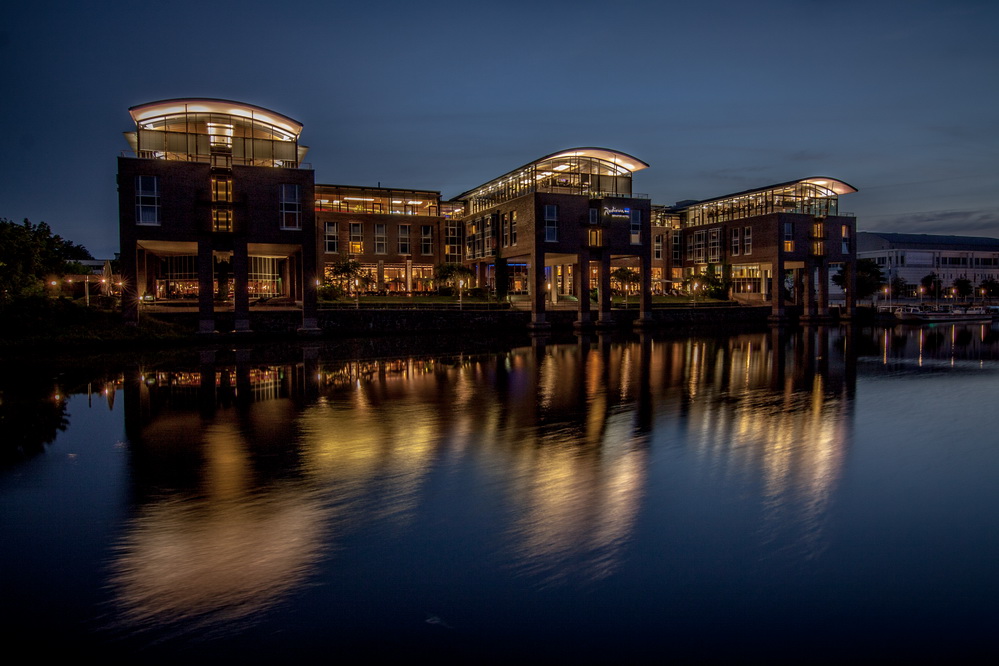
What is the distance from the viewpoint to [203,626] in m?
6.05

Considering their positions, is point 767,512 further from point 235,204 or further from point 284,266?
point 284,266

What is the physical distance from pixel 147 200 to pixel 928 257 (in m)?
143

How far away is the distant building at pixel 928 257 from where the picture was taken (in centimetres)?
13025

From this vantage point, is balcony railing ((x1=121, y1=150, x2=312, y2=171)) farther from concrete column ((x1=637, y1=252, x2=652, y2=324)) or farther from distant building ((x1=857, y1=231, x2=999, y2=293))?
distant building ((x1=857, y1=231, x2=999, y2=293))

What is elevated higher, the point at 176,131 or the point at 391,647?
the point at 176,131

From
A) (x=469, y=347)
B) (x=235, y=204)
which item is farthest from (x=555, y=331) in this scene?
(x=235, y=204)

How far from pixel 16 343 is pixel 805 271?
71702mm

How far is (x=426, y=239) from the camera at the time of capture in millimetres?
74125

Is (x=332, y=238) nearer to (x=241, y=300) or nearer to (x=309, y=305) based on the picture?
(x=309, y=305)

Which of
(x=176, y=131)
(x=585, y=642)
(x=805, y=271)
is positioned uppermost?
(x=176, y=131)

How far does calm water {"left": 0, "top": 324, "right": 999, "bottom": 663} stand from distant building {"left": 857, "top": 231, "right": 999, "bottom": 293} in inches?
5162

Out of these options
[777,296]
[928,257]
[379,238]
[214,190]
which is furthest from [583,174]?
[928,257]

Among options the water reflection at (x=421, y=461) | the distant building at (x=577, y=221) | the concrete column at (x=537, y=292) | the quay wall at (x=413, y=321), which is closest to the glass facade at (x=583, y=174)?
the distant building at (x=577, y=221)

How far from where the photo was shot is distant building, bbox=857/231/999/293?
427 feet
